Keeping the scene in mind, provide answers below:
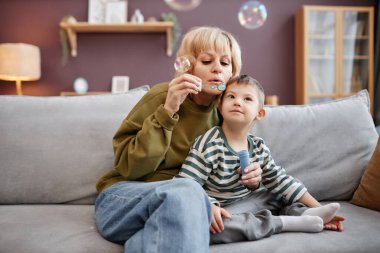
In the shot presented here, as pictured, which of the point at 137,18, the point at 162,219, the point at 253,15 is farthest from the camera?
the point at 137,18

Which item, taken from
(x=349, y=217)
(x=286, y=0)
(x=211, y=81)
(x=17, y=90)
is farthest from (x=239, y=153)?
(x=286, y=0)

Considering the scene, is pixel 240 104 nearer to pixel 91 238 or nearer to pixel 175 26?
pixel 91 238

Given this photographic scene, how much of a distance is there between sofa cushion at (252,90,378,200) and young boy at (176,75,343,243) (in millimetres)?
155

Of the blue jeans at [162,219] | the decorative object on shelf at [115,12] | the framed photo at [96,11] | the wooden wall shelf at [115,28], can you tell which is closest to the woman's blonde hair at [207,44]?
the blue jeans at [162,219]

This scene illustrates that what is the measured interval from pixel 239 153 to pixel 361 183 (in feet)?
1.74

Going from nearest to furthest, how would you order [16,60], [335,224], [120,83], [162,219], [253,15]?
[162,219] → [335,224] → [253,15] → [16,60] → [120,83]

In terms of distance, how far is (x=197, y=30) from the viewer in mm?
1311

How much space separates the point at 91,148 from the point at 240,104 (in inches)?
22.7

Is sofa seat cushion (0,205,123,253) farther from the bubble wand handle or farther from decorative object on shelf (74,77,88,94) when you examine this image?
decorative object on shelf (74,77,88,94)

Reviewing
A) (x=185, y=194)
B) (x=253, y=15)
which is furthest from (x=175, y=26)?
(x=185, y=194)

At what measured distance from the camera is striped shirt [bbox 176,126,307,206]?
3.85 feet

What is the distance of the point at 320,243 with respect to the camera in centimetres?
101

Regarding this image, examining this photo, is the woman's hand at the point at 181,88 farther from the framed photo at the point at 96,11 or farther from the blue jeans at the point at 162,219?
the framed photo at the point at 96,11

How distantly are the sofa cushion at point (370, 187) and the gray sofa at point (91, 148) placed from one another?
0.11 ft
